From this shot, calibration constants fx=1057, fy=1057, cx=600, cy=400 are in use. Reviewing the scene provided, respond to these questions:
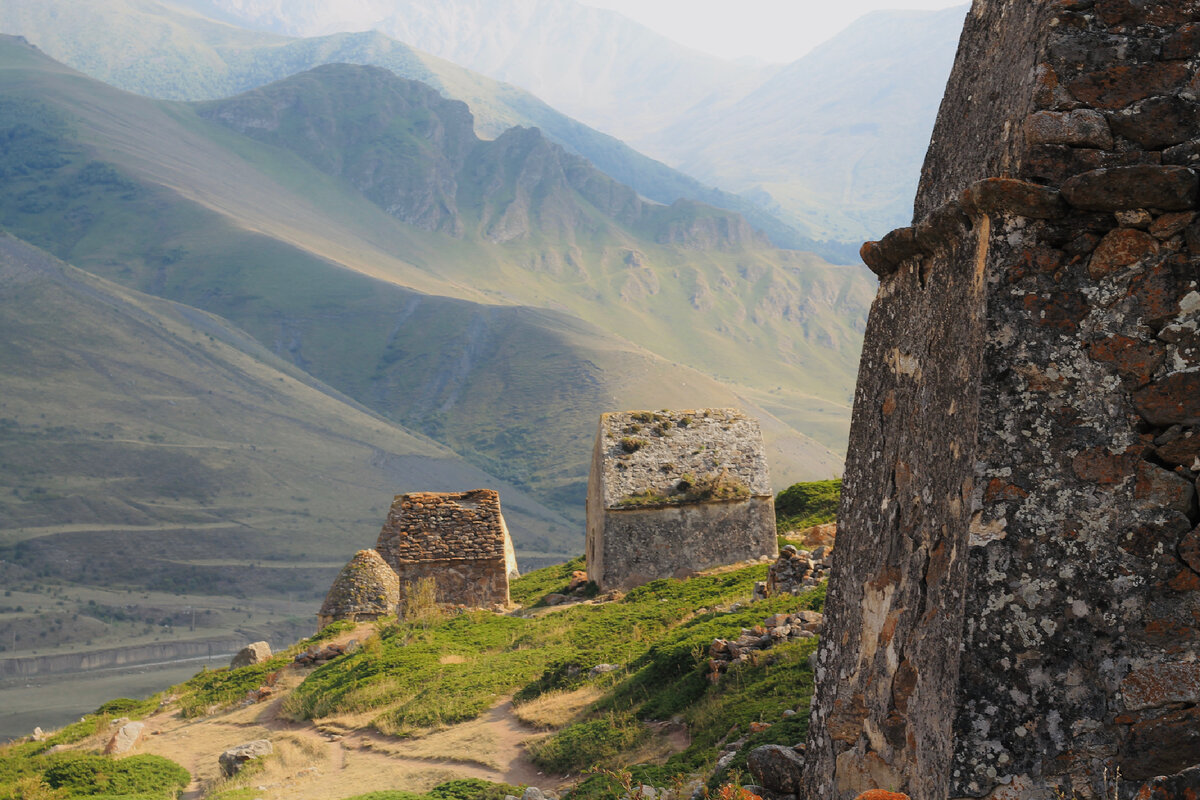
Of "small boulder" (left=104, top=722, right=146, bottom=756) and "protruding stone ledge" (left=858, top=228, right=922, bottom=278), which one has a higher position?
"protruding stone ledge" (left=858, top=228, right=922, bottom=278)

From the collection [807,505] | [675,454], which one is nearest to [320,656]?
[675,454]

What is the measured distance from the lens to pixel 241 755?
572 inches

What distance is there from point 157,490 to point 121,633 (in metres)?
33.0

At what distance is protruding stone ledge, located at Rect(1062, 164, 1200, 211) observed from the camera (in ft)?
11.9

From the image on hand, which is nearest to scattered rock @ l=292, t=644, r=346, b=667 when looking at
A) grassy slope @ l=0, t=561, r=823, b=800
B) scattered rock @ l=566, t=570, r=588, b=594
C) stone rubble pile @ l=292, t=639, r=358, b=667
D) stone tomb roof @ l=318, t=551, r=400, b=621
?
stone rubble pile @ l=292, t=639, r=358, b=667

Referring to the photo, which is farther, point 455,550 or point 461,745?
point 455,550

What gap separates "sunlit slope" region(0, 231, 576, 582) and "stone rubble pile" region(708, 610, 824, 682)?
298 feet

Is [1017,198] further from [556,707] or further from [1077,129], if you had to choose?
[556,707]

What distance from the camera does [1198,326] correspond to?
3.57m

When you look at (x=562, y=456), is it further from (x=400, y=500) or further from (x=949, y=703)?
(x=949, y=703)

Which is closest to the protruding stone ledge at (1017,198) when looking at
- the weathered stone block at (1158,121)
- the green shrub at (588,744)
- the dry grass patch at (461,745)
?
the weathered stone block at (1158,121)

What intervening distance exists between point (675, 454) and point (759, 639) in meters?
13.8

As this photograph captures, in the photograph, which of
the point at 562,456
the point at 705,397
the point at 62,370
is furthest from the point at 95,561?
the point at 705,397

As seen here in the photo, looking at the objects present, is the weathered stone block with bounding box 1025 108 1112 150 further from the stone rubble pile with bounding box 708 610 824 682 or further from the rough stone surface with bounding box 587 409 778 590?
the rough stone surface with bounding box 587 409 778 590
